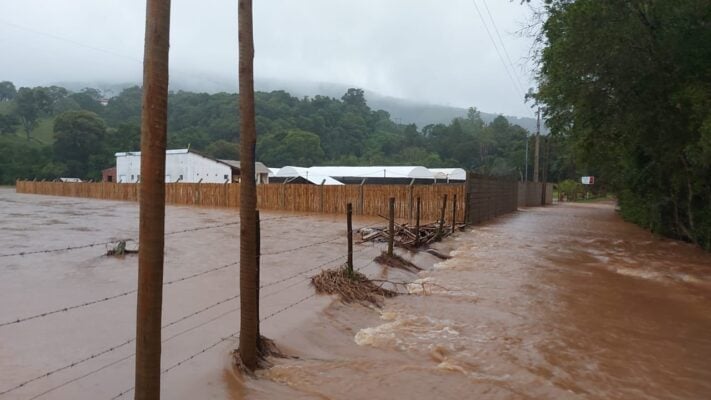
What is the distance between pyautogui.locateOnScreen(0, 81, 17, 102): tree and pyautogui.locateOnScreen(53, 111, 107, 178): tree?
86.7 metres

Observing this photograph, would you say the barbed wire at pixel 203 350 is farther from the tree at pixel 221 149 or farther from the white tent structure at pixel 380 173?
the tree at pixel 221 149

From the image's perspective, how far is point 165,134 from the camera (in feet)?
Result: 8.96

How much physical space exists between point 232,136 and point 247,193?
79.1 metres

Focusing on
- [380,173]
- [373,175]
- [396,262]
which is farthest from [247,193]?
[380,173]

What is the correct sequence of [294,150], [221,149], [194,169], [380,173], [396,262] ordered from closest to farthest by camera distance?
[396,262]
[380,173]
[194,169]
[221,149]
[294,150]

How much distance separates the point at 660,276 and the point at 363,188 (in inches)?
586

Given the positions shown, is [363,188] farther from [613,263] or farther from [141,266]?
[141,266]

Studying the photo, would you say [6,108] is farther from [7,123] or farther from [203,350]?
[203,350]

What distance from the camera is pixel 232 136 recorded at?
80.6 meters

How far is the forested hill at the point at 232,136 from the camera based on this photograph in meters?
66.4

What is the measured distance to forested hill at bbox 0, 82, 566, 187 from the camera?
66.4 meters

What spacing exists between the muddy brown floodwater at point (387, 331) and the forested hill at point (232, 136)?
58.8 m

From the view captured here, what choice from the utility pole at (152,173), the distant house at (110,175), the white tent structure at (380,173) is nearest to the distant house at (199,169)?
the white tent structure at (380,173)

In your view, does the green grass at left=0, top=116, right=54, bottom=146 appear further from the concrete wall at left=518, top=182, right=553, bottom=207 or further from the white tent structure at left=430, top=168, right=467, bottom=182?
the concrete wall at left=518, top=182, right=553, bottom=207
